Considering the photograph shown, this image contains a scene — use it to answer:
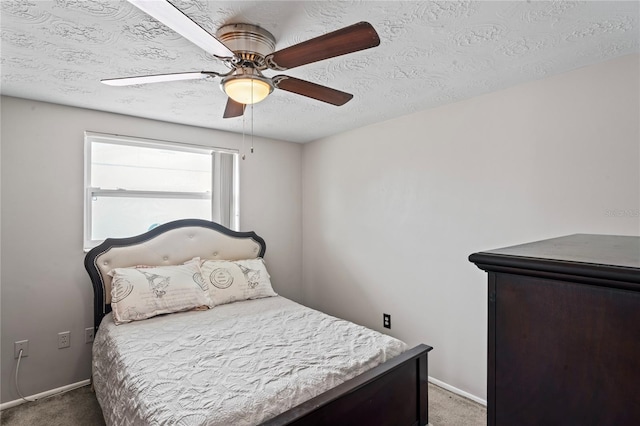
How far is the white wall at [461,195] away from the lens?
191 cm

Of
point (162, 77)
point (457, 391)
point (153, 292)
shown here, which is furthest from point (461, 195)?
point (153, 292)

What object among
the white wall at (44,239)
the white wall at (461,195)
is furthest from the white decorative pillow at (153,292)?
the white wall at (461,195)

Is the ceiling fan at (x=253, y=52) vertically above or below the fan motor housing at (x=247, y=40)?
below

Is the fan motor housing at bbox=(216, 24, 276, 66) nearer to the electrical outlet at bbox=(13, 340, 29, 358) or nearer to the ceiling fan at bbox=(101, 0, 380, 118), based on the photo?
the ceiling fan at bbox=(101, 0, 380, 118)

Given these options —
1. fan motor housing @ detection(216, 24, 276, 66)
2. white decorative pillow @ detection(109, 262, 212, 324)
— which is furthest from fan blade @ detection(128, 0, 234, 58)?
white decorative pillow @ detection(109, 262, 212, 324)

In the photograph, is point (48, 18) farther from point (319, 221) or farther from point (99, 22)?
point (319, 221)

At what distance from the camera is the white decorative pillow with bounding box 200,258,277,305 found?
2.87 m

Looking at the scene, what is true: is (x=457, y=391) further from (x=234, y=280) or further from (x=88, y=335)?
(x=88, y=335)

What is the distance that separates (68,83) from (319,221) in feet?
8.27

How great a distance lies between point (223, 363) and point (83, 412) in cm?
142

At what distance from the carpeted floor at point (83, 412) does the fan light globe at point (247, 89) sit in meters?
2.32

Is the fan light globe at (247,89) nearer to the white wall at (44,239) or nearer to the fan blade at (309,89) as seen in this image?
the fan blade at (309,89)

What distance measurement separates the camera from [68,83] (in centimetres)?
217

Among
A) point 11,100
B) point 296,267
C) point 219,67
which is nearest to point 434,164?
point 219,67
